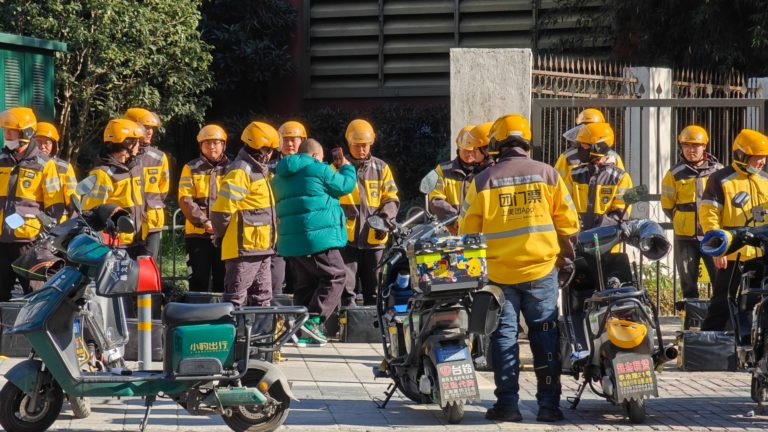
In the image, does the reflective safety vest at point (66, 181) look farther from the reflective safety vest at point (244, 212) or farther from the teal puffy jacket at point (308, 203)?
the teal puffy jacket at point (308, 203)

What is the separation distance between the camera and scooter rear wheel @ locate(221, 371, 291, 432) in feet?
25.8

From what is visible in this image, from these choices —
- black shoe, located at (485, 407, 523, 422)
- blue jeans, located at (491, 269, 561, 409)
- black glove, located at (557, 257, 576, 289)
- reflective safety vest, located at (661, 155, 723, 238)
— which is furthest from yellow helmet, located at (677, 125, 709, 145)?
black shoe, located at (485, 407, 523, 422)

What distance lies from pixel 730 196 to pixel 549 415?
3.15 m

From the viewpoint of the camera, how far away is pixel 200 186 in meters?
12.8

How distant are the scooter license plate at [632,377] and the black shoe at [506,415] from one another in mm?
637

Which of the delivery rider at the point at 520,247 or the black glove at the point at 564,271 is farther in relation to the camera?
the black glove at the point at 564,271

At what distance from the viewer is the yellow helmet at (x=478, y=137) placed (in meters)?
11.8

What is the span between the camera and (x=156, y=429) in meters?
8.11

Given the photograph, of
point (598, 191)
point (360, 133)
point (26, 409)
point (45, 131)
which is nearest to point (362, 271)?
point (360, 133)

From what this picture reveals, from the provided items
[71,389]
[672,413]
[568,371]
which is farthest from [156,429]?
[672,413]

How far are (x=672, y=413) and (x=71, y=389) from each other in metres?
3.80

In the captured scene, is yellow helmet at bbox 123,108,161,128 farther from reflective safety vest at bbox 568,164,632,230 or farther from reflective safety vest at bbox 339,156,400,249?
reflective safety vest at bbox 568,164,632,230

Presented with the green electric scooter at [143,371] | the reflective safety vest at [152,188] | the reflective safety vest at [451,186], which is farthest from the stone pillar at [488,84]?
the green electric scooter at [143,371]

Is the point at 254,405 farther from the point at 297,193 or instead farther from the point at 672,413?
the point at 297,193
